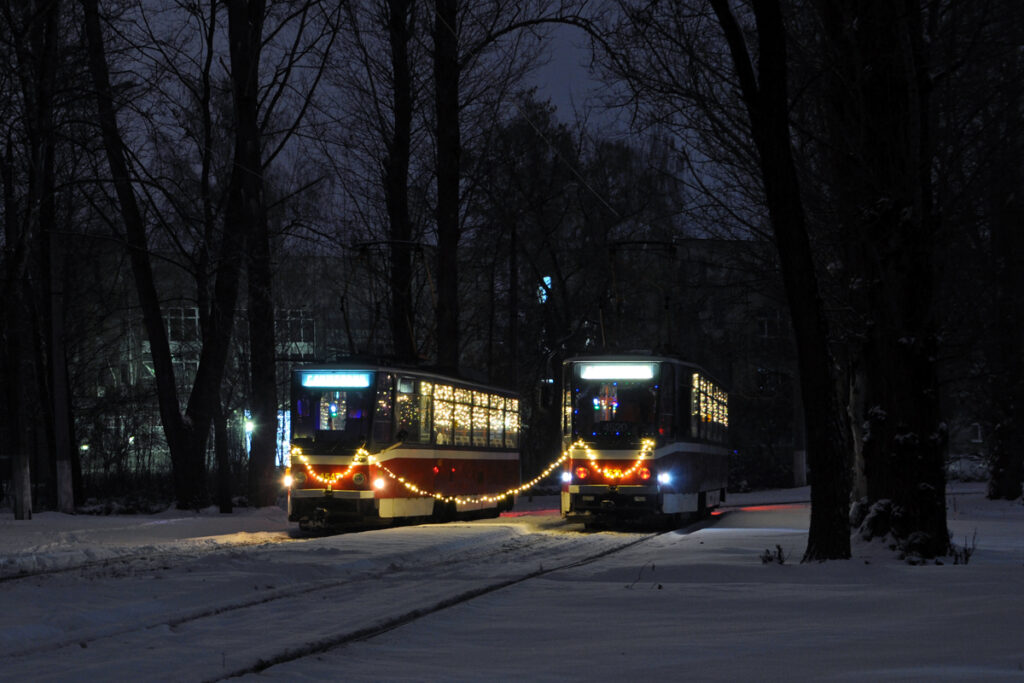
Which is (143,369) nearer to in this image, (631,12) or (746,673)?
(631,12)

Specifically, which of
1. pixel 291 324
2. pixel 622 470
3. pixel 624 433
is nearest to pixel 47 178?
pixel 624 433

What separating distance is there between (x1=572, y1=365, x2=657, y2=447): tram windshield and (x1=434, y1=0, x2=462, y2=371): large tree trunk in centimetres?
626

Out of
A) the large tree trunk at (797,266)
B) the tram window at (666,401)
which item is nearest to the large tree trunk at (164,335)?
the tram window at (666,401)

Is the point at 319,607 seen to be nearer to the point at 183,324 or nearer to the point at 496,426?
the point at 496,426

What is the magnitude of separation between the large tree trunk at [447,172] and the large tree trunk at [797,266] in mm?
16998

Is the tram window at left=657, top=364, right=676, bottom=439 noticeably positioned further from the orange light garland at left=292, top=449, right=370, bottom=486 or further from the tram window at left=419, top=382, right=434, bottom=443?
the orange light garland at left=292, top=449, right=370, bottom=486

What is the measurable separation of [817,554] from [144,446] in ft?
129

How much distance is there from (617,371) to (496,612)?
13.9m

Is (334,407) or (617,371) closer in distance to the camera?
(334,407)

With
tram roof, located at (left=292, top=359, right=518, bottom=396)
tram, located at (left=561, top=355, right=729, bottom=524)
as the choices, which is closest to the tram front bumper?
tram, located at (left=561, top=355, right=729, bottom=524)

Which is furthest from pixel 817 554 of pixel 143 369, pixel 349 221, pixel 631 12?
pixel 143 369

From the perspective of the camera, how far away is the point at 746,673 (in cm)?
814

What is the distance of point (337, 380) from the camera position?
2511cm

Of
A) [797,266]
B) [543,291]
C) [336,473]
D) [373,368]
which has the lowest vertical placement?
[336,473]
